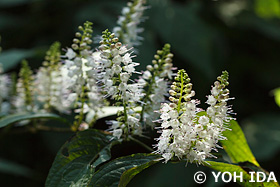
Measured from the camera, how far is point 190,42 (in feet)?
9.64

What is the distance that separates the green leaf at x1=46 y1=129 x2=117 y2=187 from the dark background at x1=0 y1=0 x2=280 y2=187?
112 cm

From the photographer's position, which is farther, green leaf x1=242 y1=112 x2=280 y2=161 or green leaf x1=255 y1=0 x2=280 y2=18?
green leaf x1=255 y1=0 x2=280 y2=18

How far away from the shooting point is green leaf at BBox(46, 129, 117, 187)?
1099mm

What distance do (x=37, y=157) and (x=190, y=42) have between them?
141 cm

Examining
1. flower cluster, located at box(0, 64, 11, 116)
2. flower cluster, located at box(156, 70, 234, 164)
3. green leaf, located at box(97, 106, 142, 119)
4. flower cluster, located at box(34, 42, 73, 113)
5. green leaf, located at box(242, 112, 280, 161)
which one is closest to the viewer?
flower cluster, located at box(156, 70, 234, 164)

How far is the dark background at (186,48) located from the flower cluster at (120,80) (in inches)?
47.2

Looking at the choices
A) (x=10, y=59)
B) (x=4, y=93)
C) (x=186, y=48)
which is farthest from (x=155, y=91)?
(x=186, y=48)

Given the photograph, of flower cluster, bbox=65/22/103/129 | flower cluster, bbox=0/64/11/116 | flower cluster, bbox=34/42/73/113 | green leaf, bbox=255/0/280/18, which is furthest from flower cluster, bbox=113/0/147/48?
green leaf, bbox=255/0/280/18

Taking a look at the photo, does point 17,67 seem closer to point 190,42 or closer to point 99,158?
point 190,42

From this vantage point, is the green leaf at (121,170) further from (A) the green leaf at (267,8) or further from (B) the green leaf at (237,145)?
(A) the green leaf at (267,8)

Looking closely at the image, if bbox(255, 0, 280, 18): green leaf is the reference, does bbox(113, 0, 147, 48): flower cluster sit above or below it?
below

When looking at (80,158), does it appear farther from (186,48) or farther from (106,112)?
(186,48)

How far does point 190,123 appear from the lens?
102cm

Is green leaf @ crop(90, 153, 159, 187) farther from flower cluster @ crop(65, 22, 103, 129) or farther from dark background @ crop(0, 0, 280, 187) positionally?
dark background @ crop(0, 0, 280, 187)
